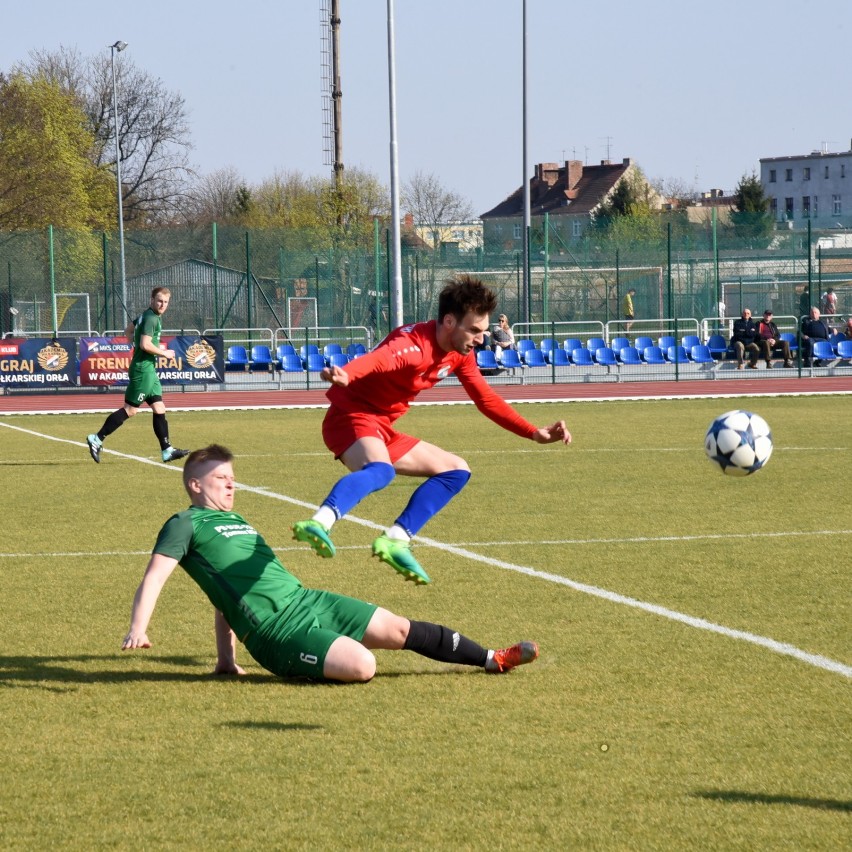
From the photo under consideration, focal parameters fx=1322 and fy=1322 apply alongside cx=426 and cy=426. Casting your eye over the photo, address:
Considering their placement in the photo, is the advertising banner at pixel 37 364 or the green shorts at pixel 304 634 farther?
the advertising banner at pixel 37 364

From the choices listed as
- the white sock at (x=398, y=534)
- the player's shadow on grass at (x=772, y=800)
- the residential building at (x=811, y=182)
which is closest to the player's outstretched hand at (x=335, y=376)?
the white sock at (x=398, y=534)

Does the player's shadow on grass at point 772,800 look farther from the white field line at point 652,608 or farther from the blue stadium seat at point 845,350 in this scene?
the blue stadium seat at point 845,350

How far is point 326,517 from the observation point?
20.0 ft

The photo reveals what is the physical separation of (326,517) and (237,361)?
2508 centimetres

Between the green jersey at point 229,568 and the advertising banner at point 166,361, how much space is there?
73.5 ft

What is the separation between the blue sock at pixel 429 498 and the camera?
669cm

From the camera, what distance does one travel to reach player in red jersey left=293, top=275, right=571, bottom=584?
252 inches

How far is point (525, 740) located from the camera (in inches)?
187

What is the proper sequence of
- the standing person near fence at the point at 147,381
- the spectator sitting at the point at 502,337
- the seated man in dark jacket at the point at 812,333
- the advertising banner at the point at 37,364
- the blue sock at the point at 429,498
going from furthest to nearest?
1. the seated man in dark jacket at the point at 812,333
2. the spectator sitting at the point at 502,337
3. the advertising banner at the point at 37,364
4. the standing person near fence at the point at 147,381
5. the blue sock at the point at 429,498

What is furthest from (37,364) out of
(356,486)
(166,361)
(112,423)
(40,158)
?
(40,158)

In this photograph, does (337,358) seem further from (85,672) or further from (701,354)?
(85,672)

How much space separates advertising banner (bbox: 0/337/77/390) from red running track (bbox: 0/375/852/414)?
1.10 feet

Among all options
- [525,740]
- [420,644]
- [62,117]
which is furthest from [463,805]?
[62,117]

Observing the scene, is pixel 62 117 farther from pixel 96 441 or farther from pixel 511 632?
pixel 511 632
